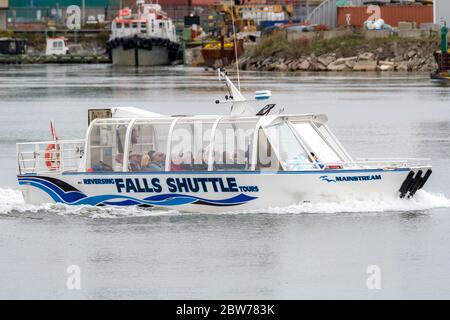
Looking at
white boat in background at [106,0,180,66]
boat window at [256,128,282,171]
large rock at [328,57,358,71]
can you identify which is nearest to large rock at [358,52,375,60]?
large rock at [328,57,358,71]

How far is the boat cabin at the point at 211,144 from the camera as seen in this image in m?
25.2

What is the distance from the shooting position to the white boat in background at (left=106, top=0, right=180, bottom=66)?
144m

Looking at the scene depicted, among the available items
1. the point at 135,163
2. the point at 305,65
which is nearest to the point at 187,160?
the point at 135,163

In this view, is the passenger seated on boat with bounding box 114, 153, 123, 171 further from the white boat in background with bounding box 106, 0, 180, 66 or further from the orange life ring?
the white boat in background with bounding box 106, 0, 180, 66

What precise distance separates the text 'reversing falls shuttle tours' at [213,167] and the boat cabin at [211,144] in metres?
0.02

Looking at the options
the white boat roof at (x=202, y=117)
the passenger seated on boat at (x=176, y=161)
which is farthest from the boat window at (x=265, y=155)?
the passenger seated on boat at (x=176, y=161)

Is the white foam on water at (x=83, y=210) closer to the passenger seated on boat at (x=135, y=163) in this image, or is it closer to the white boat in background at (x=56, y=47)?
the passenger seated on boat at (x=135, y=163)

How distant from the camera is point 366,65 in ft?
375

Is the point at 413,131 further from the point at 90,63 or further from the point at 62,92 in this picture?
the point at 90,63

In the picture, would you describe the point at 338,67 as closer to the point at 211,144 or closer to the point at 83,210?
the point at 83,210

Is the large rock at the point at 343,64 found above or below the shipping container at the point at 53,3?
below

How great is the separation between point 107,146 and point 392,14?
10360cm

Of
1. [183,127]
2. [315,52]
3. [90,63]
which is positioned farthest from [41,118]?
[90,63]

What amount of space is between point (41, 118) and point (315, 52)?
6328 cm
